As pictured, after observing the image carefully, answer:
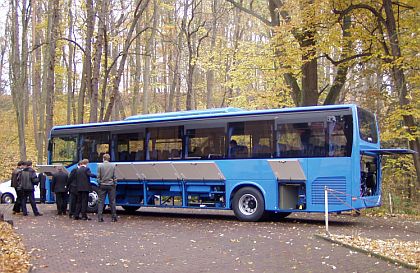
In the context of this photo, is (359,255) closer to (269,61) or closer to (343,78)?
(343,78)

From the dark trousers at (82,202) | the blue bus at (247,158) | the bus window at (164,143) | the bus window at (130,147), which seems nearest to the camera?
the blue bus at (247,158)

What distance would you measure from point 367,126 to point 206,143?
15.6ft

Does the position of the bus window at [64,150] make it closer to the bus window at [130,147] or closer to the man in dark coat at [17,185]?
the bus window at [130,147]

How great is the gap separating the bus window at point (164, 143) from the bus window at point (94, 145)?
1.90 metres

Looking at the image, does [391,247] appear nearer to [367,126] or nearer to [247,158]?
[367,126]

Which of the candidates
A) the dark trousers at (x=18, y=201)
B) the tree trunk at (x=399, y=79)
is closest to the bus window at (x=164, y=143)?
the dark trousers at (x=18, y=201)

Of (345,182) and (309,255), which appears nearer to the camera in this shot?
(309,255)

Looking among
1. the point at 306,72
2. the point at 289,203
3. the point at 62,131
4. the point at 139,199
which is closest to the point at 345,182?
the point at 289,203

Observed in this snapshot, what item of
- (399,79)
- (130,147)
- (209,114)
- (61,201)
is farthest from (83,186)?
(399,79)

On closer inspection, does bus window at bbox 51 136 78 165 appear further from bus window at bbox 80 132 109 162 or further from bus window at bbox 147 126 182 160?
bus window at bbox 147 126 182 160

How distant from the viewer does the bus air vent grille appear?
14266 millimetres

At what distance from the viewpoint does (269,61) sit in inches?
974

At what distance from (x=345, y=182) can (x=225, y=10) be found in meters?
20.8

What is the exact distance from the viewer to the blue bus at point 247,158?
14.4 meters
